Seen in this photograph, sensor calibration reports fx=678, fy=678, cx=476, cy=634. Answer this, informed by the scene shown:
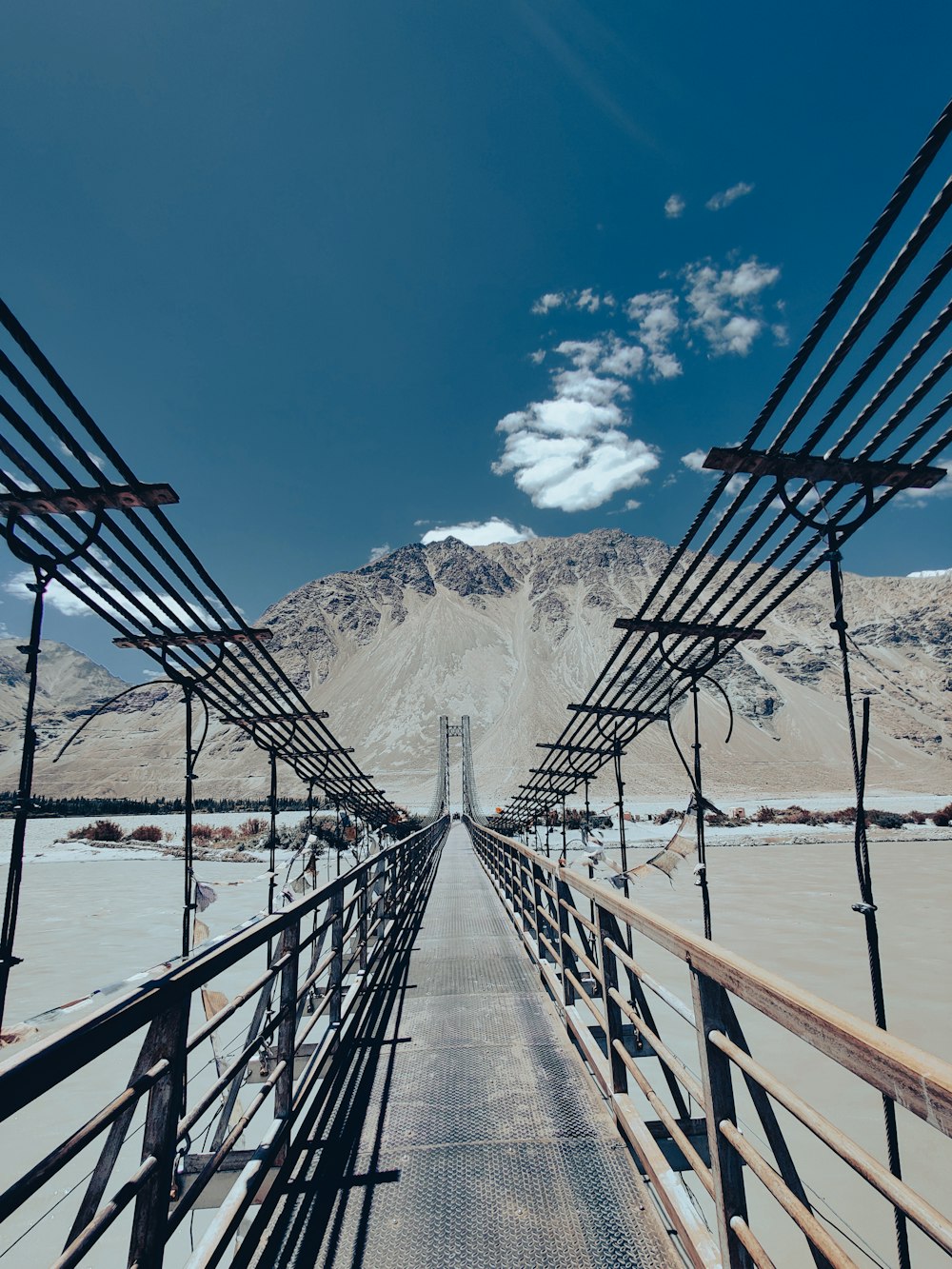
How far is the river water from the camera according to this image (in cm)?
386

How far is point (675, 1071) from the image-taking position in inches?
89.4

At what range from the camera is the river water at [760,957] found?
12.7 ft

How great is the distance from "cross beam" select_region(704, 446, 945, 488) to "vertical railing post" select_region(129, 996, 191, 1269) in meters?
2.76

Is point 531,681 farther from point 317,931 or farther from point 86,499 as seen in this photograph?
point 86,499

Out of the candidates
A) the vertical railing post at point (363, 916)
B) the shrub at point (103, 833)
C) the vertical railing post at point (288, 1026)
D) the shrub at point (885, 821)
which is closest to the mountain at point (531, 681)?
the shrub at point (885, 821)

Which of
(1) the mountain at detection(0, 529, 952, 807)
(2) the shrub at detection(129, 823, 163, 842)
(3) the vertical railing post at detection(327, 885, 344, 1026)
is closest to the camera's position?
(3) the vertical railing post at detection(327, 885, 344, 1026)

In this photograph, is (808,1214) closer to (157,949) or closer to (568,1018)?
(568,1018)

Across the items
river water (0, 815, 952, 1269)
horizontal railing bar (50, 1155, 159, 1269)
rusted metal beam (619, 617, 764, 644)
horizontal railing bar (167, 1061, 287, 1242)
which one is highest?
rusted metal beam (619, 617, 764, 644)

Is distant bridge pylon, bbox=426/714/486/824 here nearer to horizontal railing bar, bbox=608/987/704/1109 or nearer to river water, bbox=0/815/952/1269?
river water, bbox=0/815/952/1269

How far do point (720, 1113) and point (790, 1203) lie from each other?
417 millimetres

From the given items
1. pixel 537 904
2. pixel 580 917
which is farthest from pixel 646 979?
pixel 537 904

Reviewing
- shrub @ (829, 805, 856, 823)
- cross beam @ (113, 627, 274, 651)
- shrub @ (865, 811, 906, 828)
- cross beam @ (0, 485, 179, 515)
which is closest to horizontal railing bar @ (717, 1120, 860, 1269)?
cross beam @ (0, 485, 179, 515)

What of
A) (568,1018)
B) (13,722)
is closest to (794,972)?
(568,1018)

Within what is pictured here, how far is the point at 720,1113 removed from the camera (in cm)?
184
